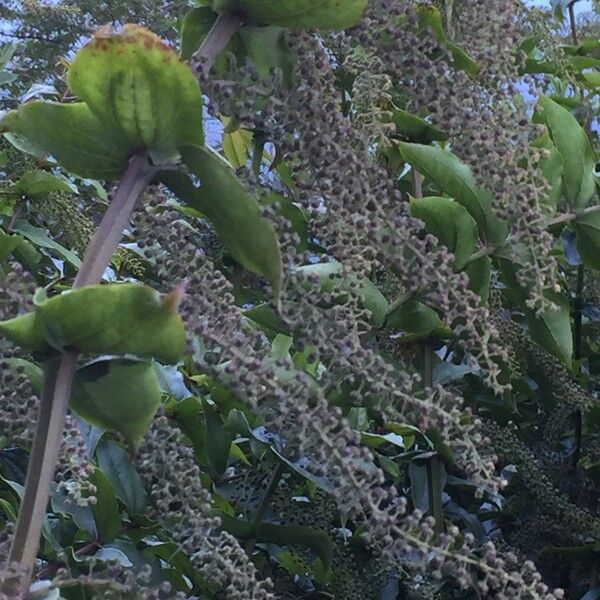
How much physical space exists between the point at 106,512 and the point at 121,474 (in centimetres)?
5

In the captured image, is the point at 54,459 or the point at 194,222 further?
the point at 194,222

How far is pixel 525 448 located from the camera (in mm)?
835

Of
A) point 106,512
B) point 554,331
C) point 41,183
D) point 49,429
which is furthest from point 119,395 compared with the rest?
point 41,183

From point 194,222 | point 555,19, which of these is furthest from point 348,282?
point 555,19

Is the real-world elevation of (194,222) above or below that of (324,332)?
above

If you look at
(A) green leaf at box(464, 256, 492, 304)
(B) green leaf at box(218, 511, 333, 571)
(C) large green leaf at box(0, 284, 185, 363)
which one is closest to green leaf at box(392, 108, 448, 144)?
(A) green leaf at box(464, 256, 492, 304)

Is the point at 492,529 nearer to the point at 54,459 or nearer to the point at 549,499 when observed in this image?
the point at 549,499

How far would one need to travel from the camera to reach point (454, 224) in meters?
0.70

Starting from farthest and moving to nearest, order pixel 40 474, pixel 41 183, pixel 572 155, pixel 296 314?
pixel 41 183, pixel 572 155, pixel 296 314, pixel 40 474

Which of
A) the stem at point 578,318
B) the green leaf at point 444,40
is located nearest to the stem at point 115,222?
the green leaf at point 444,40

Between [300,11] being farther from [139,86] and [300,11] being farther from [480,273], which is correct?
[480,273]

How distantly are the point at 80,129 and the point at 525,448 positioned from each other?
0.54 metres

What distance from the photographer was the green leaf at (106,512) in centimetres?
67

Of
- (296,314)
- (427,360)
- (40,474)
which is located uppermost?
(427,360)
